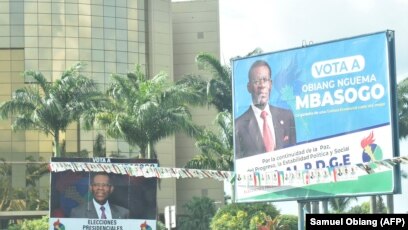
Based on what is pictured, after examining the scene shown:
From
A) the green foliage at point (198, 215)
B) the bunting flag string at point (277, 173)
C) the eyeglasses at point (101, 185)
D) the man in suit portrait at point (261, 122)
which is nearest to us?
the bunting flag string at point (277, 173)

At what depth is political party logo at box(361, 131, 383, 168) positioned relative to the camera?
2933 cm

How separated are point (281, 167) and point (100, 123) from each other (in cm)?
1484

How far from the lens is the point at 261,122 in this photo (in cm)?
3350

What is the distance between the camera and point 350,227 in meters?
7.41

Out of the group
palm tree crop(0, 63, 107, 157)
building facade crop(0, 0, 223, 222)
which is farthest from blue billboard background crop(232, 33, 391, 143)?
building facade crop(0, 0, 223, 222)

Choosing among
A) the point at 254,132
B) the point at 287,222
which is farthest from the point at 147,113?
the point at 254,132

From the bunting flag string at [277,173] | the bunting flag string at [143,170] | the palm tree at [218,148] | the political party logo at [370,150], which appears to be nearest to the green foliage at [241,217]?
the palm tree at [218,148]

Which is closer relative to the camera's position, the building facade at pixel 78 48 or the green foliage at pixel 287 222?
the green foliage at pixel 287 222

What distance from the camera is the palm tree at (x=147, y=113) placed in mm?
43281

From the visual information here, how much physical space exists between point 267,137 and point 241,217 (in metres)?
10.7

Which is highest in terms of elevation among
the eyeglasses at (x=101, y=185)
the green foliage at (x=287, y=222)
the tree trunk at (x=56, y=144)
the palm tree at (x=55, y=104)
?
the palm tree at (x=55, y=104)

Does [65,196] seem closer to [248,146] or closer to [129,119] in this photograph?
[129,119]

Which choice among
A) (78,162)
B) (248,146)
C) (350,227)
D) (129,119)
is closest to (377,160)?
(248,146)

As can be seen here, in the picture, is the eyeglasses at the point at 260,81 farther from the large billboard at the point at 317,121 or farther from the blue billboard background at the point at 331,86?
the blue billboard background at the point at 331,86
